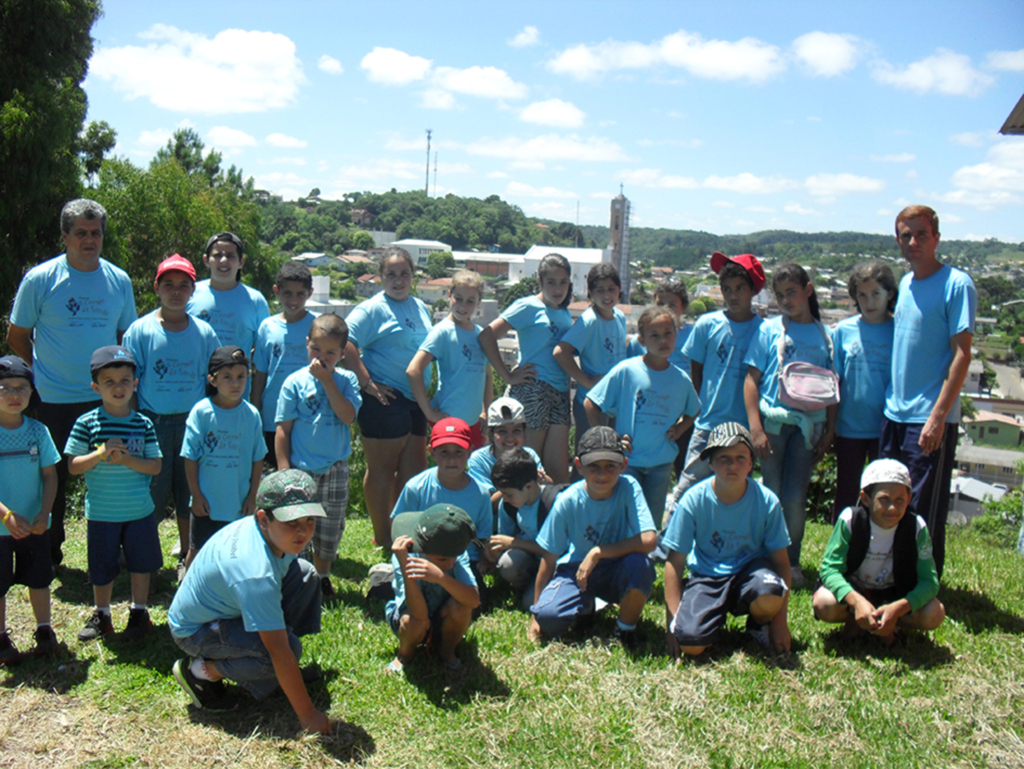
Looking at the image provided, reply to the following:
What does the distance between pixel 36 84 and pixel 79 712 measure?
10.5 m

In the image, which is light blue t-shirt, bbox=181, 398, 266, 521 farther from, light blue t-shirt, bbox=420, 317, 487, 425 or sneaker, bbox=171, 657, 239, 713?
light blue t-shirt, bbox=420, 317, 487, 425

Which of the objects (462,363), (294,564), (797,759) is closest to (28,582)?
(294,564)

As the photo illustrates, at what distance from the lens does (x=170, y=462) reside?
489 centimetres

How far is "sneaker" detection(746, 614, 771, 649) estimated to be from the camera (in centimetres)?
415

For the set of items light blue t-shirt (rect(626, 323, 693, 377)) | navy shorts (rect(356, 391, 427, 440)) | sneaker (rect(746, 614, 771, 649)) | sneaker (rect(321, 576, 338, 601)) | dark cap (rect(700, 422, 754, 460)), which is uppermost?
light blue t-shirt (rect(626, 323, 693, 377))

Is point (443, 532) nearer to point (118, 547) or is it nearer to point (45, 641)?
point (118, 547)

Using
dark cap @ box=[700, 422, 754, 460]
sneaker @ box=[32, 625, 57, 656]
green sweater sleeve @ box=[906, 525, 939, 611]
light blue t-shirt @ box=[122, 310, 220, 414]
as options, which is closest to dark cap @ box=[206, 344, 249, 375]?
light blue t-shirt @ box=[122, 310, 220, 414]

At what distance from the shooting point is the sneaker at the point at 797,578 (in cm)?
524

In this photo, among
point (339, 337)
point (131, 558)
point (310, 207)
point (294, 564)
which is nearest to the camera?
point (294, 564)

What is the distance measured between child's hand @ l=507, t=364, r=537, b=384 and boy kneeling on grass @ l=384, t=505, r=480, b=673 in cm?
206

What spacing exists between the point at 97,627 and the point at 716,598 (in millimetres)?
3484

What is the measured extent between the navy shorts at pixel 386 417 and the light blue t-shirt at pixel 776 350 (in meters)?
2.52

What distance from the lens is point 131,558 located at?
4277mm

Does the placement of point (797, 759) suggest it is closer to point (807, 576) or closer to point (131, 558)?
point (807, 576)
